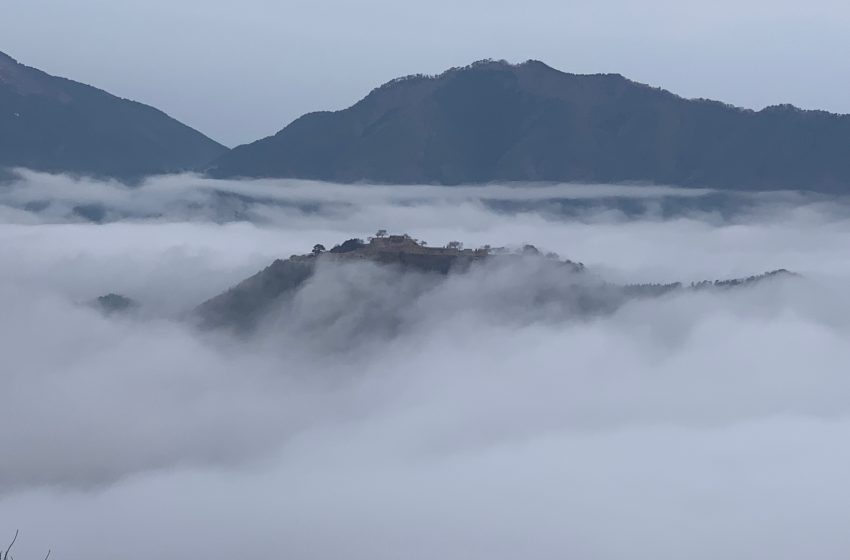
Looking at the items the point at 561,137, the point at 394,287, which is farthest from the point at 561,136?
the point at 394,287

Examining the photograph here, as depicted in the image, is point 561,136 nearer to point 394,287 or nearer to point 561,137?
point 561,137

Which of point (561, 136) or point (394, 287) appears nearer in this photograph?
point (394, 287)

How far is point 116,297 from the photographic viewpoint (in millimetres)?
133625

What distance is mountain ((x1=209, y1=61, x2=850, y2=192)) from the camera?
177m

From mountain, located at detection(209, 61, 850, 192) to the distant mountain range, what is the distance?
0.13 meters

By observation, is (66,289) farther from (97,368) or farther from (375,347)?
(375,347)

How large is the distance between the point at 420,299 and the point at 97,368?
32.0 m

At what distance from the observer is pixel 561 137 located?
614 ft

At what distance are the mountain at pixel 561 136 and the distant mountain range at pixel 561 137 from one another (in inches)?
5.1

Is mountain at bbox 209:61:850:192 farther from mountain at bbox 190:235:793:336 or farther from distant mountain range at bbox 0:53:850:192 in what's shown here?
mountain at bbox 190:235:793:336

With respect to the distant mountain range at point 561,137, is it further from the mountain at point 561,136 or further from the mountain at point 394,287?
the mountain at point 394,287

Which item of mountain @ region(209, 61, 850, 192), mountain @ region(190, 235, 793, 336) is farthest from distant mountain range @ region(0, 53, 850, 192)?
mountain @ region(190, 235, 793, 336)

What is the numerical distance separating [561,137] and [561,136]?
168 mm

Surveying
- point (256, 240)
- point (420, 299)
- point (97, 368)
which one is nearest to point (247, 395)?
point (420, 299)
